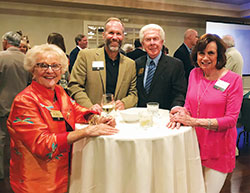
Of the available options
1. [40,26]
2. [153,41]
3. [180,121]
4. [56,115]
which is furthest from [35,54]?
[40,26]

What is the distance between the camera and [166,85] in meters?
2.44

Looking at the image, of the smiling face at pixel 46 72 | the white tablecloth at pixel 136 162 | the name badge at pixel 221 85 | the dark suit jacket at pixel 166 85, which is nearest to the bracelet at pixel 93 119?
the white tablecloth at pixel 136 162

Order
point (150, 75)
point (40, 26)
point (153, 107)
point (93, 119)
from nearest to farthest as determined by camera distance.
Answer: point (93, 119), point (153, 107), point (150, 75), point (40, 26)

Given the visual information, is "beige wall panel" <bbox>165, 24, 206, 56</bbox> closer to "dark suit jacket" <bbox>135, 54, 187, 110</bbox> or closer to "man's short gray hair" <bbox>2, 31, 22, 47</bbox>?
"man's short gray hair" <bbox>2, 31, 22, 47</bbox>

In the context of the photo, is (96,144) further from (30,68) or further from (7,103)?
(7,103)

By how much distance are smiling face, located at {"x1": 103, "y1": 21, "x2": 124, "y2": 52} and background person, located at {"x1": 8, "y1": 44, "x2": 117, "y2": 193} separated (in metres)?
0.83

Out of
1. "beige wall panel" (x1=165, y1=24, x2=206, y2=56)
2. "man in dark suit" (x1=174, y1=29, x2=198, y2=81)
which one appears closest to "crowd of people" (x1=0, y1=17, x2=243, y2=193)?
"man in dark suit" (x1=174, y1=29, x2=198, y2=81)

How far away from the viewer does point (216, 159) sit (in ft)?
6.15

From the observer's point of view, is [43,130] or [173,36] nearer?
[43,130]

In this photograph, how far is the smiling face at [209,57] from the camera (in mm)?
1888

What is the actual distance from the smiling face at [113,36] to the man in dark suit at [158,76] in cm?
27

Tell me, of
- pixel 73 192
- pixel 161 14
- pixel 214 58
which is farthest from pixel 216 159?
pixel 161 14

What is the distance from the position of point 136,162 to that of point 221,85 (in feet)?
3.07

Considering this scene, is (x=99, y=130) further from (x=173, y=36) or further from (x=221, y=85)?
(x=173, y=36)
